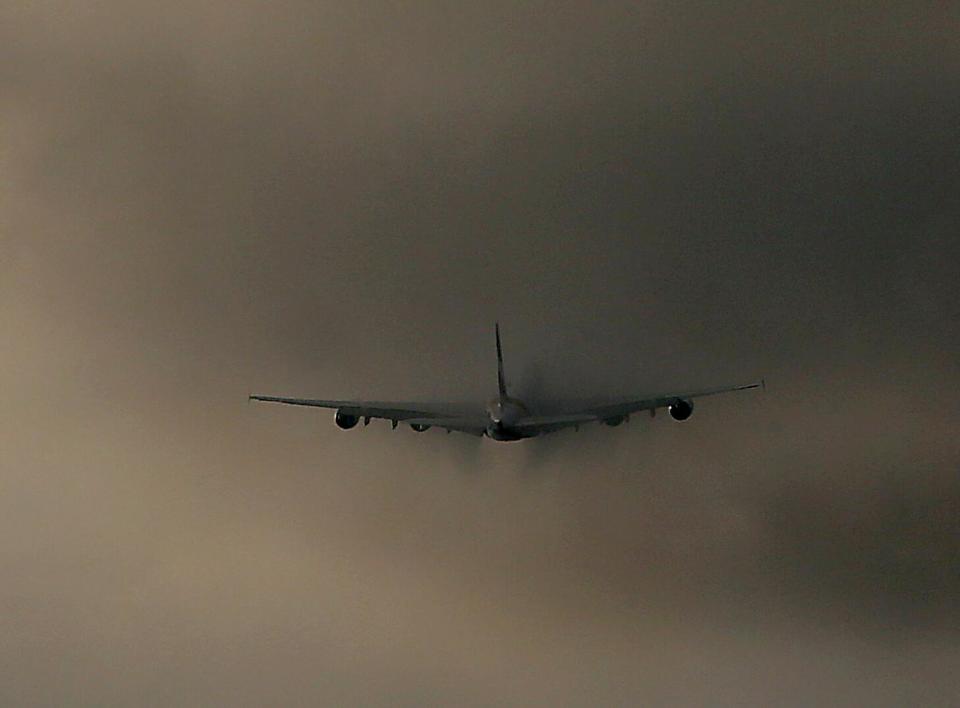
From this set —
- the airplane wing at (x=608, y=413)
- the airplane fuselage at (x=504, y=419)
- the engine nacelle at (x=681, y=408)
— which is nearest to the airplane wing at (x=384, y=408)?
the airplane fuselage at (x=504, y=419)

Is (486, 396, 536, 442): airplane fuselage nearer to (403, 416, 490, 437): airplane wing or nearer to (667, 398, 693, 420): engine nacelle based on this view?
(403, 416, 490, 437): airplane wing

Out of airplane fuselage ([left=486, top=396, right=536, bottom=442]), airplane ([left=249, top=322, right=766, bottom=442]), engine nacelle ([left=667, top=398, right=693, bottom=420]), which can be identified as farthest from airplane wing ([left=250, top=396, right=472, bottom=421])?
engine nacelle ([left=667, top=398, right=693, bottom=420])

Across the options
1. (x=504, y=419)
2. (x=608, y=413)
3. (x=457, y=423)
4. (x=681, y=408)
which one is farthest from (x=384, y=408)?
(x=681, y=408)

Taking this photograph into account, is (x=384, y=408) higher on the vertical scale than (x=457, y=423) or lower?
higher

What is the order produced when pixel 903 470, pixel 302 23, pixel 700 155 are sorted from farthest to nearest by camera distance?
pixel 302 23
pixel 700 155
pixel 903 470

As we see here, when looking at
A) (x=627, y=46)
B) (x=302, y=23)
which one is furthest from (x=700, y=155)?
(x=302, y=23)

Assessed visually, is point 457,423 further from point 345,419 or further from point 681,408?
point 681,408

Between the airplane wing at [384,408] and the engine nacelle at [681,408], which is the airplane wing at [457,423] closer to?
the airplane wing at [384,408]

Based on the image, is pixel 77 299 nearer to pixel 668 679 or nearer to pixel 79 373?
pixel 79 373
